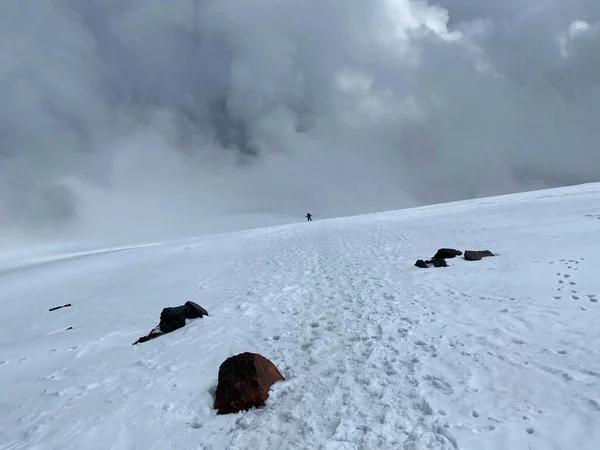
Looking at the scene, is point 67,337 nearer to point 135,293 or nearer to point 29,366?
point 29,366

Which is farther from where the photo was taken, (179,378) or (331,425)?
(179,378)

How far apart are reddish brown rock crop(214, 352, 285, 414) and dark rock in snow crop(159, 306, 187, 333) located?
5.31 meters

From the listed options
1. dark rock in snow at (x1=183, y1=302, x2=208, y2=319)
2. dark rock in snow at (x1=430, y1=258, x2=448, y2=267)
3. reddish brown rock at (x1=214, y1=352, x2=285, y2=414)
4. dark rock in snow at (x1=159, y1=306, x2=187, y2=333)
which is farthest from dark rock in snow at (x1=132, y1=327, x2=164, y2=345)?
dark rock in snow at (x1=430, y1=258, x2=448, y2=267)

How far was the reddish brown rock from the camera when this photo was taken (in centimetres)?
697

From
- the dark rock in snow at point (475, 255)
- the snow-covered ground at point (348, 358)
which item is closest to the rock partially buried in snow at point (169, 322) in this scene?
the snow-covered ground at point (348, 358)

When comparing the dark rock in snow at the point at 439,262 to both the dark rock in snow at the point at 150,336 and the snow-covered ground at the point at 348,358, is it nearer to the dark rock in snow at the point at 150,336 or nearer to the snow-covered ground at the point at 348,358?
the snow-covered ground at the point at 348,358

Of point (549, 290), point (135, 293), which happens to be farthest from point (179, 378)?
point (135, 293)

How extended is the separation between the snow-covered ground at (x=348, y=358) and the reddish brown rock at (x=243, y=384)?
27cm

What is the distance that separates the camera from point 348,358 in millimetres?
8359

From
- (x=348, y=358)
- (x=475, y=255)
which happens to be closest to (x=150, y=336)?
(x=348, y=358)

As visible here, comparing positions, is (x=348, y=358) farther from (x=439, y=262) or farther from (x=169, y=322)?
(x=439, y=262)

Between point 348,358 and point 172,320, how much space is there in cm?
659

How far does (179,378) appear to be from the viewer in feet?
28.1

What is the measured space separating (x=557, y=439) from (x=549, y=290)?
6.84 meters
